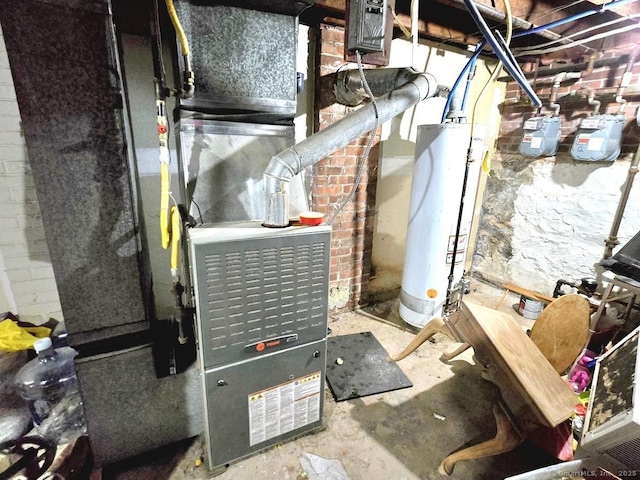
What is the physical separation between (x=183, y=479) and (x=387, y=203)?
2.20 metres

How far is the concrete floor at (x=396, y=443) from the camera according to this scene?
1.36 meters

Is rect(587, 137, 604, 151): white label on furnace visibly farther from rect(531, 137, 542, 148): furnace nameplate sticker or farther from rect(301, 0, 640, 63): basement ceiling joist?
rect(301, 0, 640, 63): basement ceiling joist

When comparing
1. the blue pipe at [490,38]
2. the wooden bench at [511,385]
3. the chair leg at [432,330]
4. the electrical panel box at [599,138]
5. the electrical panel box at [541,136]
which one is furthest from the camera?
the electrical panel box at [541,136]

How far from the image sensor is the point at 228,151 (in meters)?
1.33

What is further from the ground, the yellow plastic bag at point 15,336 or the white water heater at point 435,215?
the white water heater at point 435,215

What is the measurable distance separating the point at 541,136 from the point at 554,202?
0.60 metres

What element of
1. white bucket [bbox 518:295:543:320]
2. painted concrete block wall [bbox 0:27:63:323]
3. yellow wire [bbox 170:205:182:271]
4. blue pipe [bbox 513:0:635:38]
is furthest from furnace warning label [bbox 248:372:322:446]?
blue pipe [bbox 513:0:635:38]

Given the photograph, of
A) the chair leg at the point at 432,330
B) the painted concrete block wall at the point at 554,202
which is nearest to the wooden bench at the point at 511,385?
the chair leg at the point at 432,330

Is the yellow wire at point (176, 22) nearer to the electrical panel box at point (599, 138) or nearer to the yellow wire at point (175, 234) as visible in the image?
the yellow wire at point (175, 234)

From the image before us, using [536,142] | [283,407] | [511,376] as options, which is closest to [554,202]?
[536,142]

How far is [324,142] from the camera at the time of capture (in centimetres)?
137

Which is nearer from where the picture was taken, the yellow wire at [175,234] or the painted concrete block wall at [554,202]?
the yellow wire at [175,234]

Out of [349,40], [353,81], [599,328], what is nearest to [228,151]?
[349,40]

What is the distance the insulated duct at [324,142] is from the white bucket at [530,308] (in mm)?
2032
